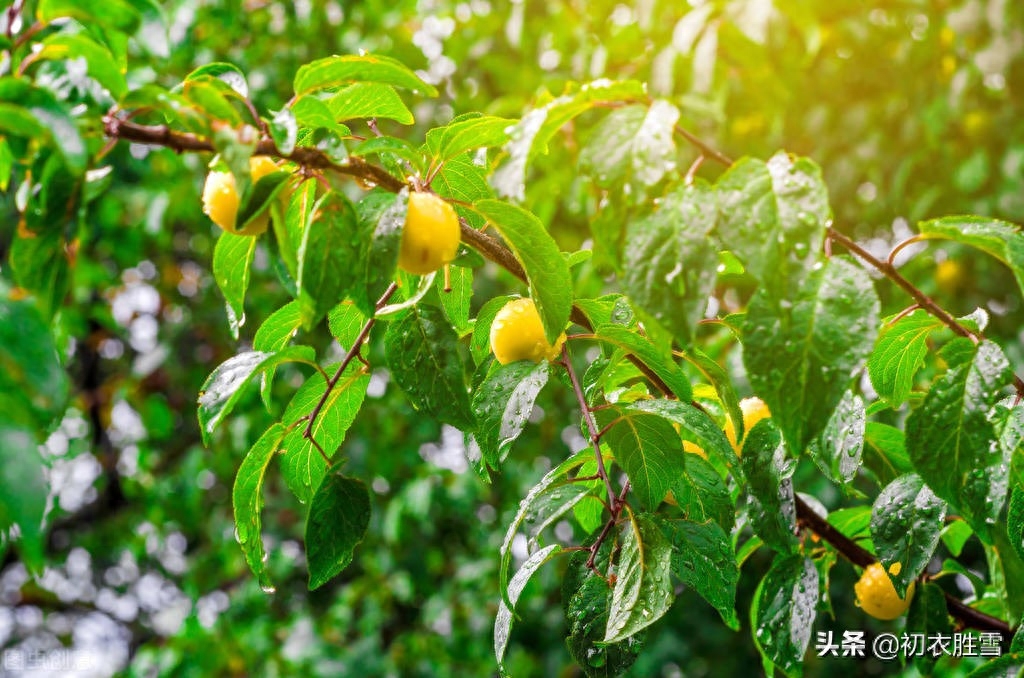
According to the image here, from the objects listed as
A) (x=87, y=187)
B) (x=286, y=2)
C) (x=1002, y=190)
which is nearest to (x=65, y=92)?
(x=87, y=187)

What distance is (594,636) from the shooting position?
0.50 meters

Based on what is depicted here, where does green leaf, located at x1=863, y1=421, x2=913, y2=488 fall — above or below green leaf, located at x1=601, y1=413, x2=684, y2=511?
below

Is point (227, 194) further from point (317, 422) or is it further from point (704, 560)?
point (704, 560)

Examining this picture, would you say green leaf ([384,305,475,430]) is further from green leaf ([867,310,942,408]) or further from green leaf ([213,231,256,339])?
green leaf ([867,310,942,408])

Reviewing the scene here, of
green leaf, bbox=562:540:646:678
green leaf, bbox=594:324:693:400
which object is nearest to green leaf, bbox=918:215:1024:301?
green leaf, bbox=594:324:693:400

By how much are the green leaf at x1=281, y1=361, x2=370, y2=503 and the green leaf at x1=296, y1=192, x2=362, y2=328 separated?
0.15 meters

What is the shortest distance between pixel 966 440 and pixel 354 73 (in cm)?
37

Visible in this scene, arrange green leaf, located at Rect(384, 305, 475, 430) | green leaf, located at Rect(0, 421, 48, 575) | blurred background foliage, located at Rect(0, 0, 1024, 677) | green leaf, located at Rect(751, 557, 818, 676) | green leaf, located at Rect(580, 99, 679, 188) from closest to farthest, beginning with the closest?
green leaf, located at Rect(0, 421, 48, 575), green leaf, located at Rect(580, 99, 679, 188), green leaf, located at Rect(384, 305, 475, 430), green leaf, located at Rect(751, 557, 818, 676), blurred background foliage, located at Rect(0, 0, 1024, 677)

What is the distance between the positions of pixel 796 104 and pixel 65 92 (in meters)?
2.02

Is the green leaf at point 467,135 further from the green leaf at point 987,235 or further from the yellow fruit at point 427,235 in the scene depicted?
the green leaf at point 987,235

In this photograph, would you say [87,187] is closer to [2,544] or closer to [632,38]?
[2,544]

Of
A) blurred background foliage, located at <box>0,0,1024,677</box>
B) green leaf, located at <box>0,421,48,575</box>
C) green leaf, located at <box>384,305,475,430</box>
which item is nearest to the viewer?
green leaf, located at <box>0,421,48,575</box>

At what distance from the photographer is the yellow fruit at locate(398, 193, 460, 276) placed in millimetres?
444

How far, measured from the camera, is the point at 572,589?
516mm
